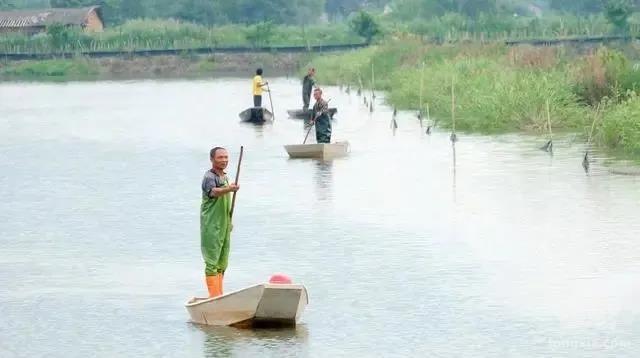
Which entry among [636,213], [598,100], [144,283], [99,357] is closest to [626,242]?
[636,213]

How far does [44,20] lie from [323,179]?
91.4 meters

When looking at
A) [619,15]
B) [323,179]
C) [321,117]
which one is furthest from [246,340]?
[619,15]

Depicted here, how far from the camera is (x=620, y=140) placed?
35500mm

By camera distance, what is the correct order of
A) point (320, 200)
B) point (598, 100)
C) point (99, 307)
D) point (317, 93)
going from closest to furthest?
1. point (99, 307)
2. point (320, 200)
3. point (317, 93)
4. point (598, 100)

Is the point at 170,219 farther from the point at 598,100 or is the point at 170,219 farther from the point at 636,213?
the point at 598,100

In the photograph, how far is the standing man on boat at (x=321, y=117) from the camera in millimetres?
33406

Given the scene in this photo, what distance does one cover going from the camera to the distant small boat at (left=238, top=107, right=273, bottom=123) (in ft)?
161

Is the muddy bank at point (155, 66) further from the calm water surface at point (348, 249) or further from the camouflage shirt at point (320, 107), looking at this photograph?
the camouflage shirt at point (320, 107)

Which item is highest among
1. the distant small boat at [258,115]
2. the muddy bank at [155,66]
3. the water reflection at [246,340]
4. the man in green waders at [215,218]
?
the man in green waders at [215,218]

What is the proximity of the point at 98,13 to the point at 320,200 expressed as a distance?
328 ft

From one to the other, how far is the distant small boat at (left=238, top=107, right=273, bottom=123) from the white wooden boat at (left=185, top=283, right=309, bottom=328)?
32180 mm

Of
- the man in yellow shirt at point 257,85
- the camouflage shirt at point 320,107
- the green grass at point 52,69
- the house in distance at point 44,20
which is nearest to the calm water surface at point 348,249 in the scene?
the camouflage shirt at point 320,107

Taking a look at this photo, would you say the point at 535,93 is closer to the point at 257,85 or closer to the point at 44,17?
the point at 257,85

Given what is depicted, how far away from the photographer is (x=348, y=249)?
22562 mm
